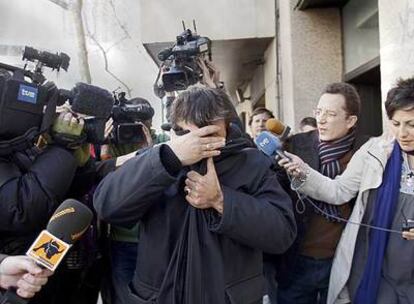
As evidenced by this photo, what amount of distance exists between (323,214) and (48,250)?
4.96 ft

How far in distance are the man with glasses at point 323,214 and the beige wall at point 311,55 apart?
11.5 feet

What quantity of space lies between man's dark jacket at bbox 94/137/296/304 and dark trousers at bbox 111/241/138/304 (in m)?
0.41

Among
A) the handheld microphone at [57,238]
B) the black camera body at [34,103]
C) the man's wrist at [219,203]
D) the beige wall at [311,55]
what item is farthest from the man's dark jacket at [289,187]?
the beige wall at [311,55]

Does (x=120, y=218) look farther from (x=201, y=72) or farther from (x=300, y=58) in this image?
(x=300, y=58)

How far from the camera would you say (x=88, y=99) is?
6.68 ft

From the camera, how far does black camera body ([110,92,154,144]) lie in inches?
101

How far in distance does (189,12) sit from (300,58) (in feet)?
7.54

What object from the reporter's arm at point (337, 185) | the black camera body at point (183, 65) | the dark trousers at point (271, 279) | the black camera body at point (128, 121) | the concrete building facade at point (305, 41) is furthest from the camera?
the concrete building facade at point (305, 41)

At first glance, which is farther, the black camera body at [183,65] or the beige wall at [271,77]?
the beige wall at [271,77]

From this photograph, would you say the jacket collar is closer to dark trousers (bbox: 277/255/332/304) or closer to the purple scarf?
the purple scarf

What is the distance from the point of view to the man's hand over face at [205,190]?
1600 millimetres

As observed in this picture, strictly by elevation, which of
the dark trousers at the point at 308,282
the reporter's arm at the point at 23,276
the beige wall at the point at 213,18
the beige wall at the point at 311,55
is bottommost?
the dark trousers at the point at 308,282

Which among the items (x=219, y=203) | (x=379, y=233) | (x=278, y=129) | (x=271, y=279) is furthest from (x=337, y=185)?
(x=219, y=203)

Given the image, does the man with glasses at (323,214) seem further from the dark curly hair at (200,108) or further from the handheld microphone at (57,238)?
the handheld microphone at (57,238)
